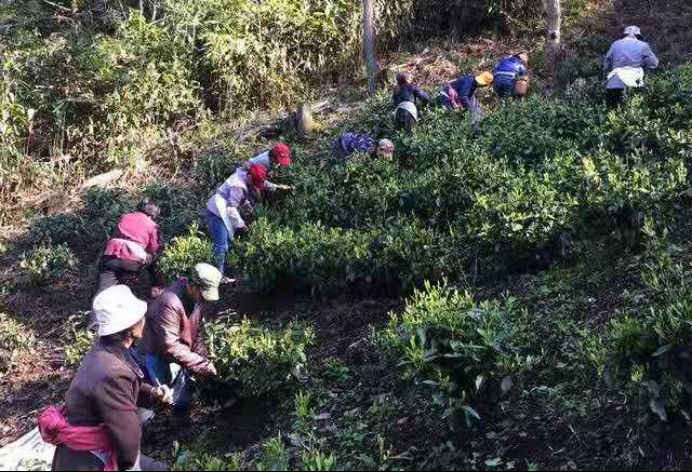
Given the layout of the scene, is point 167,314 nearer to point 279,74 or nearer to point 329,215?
point 329,215

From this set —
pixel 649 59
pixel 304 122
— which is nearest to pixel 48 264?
pixel 304 122

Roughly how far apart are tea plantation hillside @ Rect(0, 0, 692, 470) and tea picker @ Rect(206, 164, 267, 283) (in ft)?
0.72

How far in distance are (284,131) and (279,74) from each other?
1815 mm

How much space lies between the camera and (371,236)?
711 cm

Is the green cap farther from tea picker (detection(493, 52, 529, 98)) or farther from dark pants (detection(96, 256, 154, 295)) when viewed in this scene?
tea picker (detection(493, 52, 529, 98))

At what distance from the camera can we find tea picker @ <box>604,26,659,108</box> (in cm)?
934

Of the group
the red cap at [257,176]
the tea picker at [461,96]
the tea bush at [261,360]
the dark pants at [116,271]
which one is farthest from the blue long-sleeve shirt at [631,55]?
the dark pants at [116,271]

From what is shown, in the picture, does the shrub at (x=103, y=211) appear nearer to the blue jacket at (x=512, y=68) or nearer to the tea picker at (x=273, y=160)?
the tea picker at (x=273, y=160)

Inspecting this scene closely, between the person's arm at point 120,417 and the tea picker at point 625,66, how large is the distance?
305 inches

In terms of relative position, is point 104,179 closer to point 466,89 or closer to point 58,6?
Result: point 58,6

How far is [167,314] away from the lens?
5.09 m

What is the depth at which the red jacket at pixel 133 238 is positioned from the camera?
7.20 metres

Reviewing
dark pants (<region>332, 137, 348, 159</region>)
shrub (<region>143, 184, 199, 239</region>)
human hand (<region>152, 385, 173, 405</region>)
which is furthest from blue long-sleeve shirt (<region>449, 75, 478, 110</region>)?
human hand (<region>152, 385, 173, 405</region>)

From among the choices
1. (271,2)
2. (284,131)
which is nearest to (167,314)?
(284,131)
